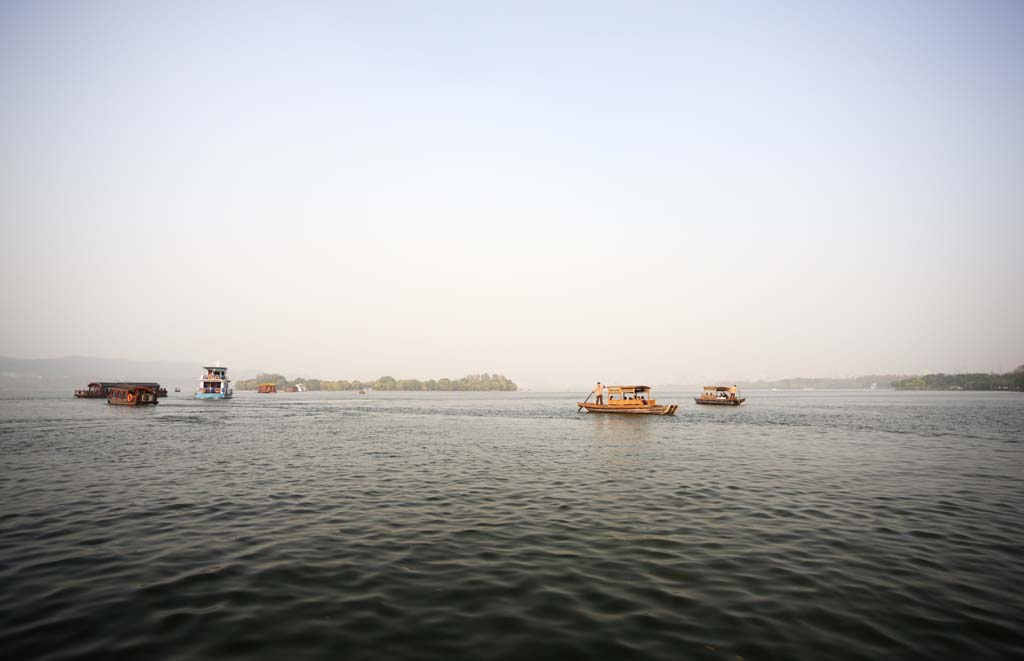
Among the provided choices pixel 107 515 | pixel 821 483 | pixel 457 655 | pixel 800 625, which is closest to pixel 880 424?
pixel 821 483

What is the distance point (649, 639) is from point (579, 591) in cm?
207

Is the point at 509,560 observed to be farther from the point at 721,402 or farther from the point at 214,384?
the point at 214,384

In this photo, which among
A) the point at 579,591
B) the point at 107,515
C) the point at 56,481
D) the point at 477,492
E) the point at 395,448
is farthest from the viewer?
the point at 395,448

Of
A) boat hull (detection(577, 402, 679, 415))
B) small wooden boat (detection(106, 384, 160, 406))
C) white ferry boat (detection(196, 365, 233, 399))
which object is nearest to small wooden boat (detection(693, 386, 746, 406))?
boat hull (detection(577, 402, 679, 415))

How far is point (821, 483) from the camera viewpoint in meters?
21.0

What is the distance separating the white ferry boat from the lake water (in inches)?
3728

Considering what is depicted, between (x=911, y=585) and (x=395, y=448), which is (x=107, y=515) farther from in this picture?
(x=911, y=585)

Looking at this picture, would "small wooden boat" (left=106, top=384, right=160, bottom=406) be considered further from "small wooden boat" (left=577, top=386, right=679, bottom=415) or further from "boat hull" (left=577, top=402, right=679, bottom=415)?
"boat hull" (left=577, top=402, right=679, bottom=415)

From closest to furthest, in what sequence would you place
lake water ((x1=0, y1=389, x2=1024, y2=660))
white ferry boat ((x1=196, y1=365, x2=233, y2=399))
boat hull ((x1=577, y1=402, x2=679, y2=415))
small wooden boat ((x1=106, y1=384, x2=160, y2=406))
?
lake water ((x1=0, y1=389, x2=1024, y2=660)), boat hull ((x1=577, y1=402, x2=679, y2=415)), small wooden boat ((x1=106, y1=384, x2=160, y2=406)), white ferry boat ((x1=196, y1=365, x2=233, y2=399))

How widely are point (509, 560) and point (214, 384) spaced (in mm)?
121535

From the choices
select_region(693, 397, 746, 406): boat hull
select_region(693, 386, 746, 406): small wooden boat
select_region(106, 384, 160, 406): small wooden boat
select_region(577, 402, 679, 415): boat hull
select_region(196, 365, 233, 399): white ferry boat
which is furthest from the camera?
select_region(196, 365, 233, 399): white ferry boat

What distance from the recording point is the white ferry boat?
10981 cm

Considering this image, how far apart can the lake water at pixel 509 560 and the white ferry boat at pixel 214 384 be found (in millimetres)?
94682

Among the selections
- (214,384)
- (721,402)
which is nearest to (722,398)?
(721,402)
